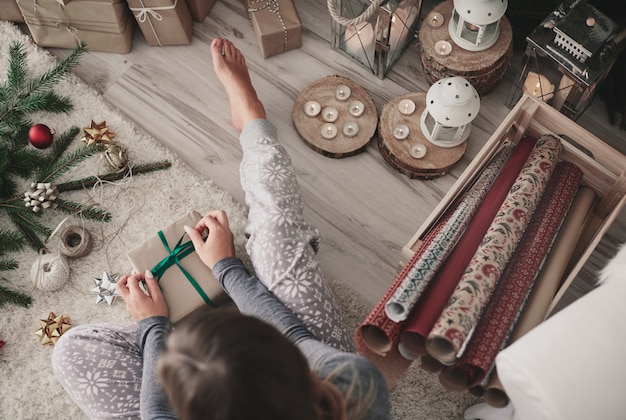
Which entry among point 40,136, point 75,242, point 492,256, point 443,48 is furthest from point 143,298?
point 443,48

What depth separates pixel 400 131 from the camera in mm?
1423

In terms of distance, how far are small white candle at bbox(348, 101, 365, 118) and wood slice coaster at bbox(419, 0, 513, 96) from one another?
0.19 metres

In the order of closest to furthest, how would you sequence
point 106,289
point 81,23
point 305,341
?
point 305,341 < point 106,289 < point 81,23

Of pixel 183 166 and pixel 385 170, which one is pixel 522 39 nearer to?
pixel 385 170

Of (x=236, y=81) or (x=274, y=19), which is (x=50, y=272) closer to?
(x=236, y=81)

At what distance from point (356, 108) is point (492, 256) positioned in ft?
2.11

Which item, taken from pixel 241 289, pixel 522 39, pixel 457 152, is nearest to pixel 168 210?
pixel 241 289

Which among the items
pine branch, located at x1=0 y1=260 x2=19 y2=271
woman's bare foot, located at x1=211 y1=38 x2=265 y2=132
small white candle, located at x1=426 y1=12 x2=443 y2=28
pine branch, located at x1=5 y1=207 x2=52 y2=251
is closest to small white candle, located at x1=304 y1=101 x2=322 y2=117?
woman's bare foot, located at x1=211 y1=38 x2=265 y2=132

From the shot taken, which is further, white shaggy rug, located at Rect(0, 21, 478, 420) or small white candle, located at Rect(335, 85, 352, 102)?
small white candle, located at Rect(335, 85, 352, 102)

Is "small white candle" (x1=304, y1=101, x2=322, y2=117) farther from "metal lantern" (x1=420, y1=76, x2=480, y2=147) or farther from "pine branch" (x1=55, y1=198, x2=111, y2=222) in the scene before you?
"pine branch" (x1=55, y1=198, x2=111, y2=222)

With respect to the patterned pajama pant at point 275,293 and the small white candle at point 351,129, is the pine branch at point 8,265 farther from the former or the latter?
the small white candle at point 351,129

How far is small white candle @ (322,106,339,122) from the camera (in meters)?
1.47

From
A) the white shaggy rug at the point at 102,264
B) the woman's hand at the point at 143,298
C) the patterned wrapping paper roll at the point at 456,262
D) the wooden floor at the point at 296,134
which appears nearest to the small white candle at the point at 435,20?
the wooden floor at the point at 296,134

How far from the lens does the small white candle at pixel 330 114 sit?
147 centimetres
